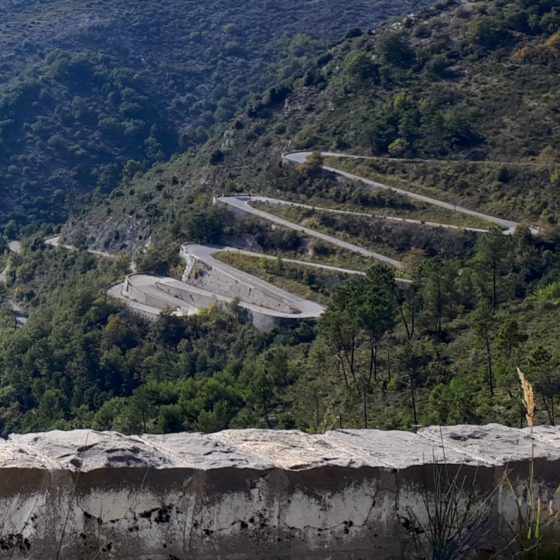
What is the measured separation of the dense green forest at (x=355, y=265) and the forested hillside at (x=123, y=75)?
16360mm

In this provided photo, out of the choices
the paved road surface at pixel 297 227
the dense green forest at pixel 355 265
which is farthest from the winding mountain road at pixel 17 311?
the paved road surface at pixel 297 227

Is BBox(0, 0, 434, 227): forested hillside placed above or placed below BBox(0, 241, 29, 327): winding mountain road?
above

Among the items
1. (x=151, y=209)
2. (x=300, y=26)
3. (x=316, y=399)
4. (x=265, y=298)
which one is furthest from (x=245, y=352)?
(x=300, y=26)

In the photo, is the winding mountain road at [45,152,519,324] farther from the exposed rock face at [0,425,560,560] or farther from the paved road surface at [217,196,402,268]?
the exposed rock face at [0,425,560,560]

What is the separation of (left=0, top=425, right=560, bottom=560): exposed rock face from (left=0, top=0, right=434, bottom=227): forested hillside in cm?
7827

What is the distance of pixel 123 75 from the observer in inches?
4409

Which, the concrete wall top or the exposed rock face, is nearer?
the exposed rock face

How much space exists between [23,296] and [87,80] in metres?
54.0

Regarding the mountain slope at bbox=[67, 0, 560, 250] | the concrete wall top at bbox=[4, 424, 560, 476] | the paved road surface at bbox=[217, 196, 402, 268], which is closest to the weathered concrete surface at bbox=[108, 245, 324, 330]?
the paved road surface at bbox=[217, 196, 402, 268]

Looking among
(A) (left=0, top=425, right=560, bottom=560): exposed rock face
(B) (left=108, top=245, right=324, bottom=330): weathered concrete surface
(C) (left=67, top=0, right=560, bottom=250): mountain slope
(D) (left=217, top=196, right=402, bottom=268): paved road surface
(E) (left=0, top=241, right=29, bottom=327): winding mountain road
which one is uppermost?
(A) (left=0, top=425, right=560, bottom=560): exposed rock face

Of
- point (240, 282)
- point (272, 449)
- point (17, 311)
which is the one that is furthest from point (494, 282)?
point (17, 311)

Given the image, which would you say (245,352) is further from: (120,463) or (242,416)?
(120,463)

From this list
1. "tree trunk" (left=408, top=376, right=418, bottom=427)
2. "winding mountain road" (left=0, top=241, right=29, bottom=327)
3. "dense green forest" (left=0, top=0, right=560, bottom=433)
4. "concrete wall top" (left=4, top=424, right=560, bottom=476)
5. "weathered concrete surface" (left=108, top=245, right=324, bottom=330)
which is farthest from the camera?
"winding mountain road" (left=0, top=241, right=29, bottom=327)

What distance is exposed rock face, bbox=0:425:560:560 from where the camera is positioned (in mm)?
5047
